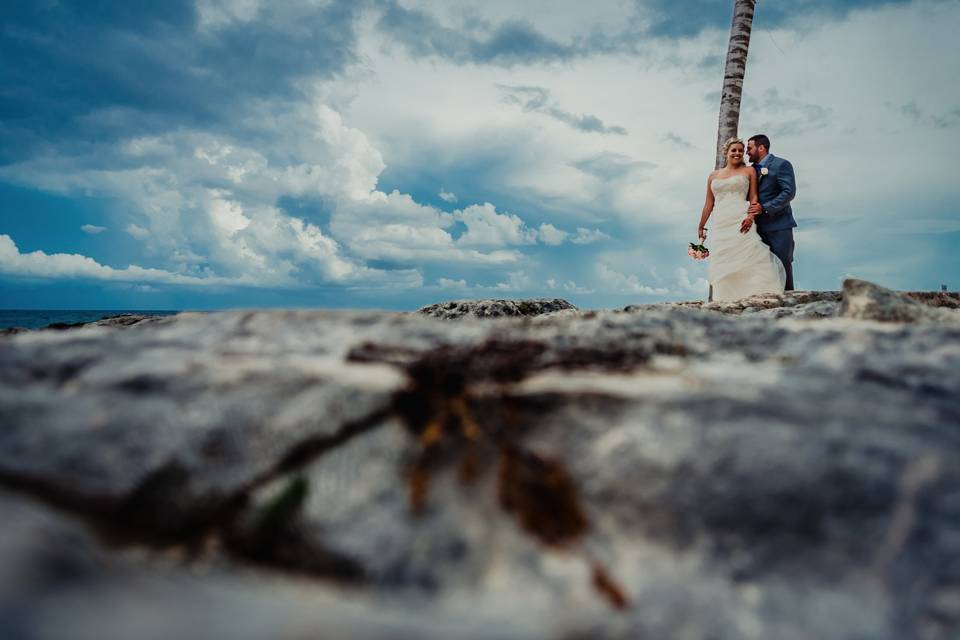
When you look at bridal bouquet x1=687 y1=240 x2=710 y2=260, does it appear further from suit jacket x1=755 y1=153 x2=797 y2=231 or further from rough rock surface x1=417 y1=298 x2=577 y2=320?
rough rock surface x1=417 y1=298 x2=577 y2=320

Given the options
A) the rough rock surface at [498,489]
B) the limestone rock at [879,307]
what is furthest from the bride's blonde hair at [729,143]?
the rough rock surface at [498,489]

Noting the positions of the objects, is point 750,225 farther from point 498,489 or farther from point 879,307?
point 498,489

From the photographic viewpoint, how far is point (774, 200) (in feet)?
28.8

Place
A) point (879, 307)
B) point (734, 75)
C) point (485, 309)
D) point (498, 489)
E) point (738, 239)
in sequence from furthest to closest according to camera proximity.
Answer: point (734, 75), point (738, 239), point (485, 309), point (879, 307), point (498, 489)

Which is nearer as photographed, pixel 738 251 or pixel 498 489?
pixel 498 489

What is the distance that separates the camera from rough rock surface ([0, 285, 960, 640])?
999mm

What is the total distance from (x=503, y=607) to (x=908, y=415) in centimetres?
98

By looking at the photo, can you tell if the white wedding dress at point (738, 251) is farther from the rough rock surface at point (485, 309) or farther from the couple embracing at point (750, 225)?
the rough rock surface at point (485, 309)

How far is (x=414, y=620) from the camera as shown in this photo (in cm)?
89

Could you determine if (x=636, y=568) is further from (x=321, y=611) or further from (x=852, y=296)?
(x=852, y=296)

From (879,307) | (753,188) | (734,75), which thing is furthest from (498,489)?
(734,75)

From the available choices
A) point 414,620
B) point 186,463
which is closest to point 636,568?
point 414,620

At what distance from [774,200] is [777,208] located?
0.46ft

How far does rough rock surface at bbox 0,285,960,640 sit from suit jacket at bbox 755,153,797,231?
8368mm
